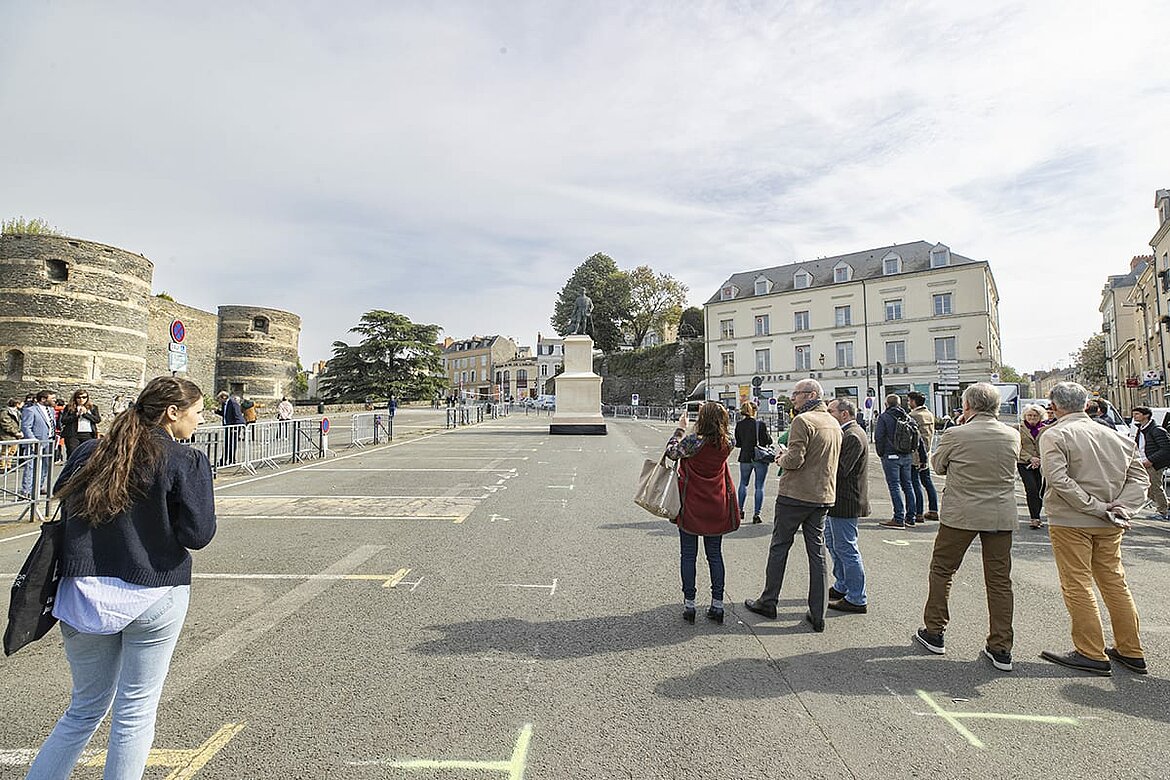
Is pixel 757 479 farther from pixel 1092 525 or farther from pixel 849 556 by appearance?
pixel 1092 525

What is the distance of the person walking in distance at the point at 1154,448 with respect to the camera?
7.88m

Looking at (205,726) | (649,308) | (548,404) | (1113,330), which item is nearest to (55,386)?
(205,726)

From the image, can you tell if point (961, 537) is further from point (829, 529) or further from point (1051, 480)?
point (829, 529)

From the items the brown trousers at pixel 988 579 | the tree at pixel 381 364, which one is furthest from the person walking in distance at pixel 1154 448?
the tree at pixel 381 364

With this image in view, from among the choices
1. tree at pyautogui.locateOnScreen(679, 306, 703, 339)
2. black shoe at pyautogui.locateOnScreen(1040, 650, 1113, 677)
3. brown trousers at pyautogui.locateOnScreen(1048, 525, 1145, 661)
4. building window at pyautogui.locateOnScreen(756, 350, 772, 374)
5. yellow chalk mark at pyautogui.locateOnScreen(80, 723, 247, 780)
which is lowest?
black shoe at pyautogui.locateOnScreen(1040, 650, 1113, 677)

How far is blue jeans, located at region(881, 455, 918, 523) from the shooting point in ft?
27.2

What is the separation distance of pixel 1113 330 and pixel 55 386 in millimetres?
78808

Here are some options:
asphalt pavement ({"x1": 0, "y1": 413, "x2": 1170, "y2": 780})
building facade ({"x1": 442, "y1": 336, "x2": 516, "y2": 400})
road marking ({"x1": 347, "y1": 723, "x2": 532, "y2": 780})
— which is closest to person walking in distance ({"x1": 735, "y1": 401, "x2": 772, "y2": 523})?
asphalt pavement ({"x1": 0, "y1": 413, "x2": 1170, "y2": 780})

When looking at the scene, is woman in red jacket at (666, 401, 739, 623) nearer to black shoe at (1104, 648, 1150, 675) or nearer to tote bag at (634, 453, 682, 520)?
tote bag at (634, 453, 682, 520)

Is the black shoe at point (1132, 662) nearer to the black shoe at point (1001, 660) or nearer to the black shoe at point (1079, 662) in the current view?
the black shoe at point (1079, 662)

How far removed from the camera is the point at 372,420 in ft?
71.3

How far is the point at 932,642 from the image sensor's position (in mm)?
4039

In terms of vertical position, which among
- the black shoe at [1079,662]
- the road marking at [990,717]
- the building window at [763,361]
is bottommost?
the road marking at [990,717]

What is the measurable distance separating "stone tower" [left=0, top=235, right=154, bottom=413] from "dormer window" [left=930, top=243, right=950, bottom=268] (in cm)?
5033
